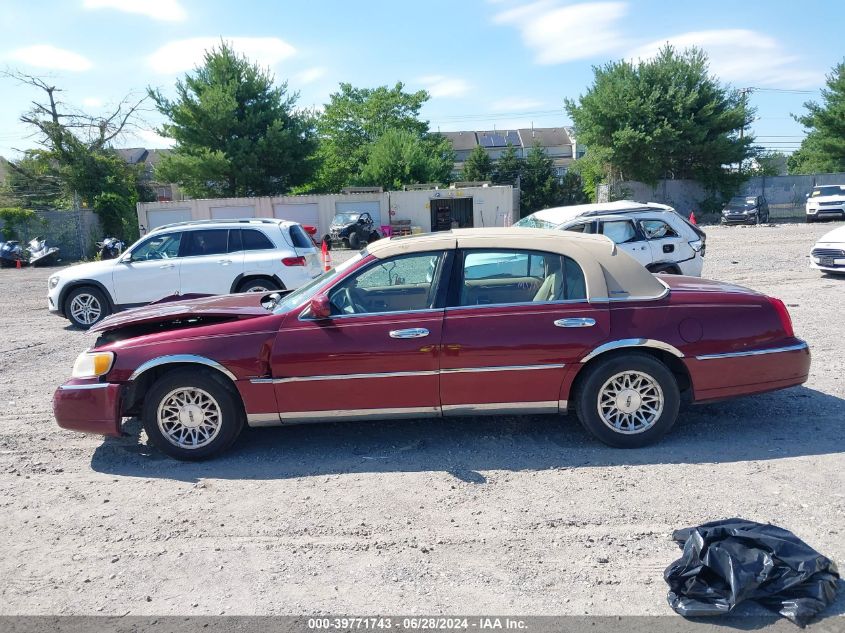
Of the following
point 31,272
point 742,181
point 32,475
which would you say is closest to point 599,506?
point 32,475

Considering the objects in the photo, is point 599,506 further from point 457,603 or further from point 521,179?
point 521,179

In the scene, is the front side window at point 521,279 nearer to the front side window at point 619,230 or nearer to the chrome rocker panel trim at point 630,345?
the chrome rocker panel trim at point 630,345

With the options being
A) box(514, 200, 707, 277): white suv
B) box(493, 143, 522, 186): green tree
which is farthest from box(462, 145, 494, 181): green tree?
box(514, 200, 707, 277): white suv

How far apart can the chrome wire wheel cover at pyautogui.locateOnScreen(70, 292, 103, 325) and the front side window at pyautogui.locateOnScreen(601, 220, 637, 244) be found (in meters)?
8.57

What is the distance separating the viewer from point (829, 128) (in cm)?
4319

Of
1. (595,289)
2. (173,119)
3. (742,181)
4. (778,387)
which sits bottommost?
(778,387)

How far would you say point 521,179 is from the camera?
2180 inches

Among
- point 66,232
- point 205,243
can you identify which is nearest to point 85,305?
point 205,243

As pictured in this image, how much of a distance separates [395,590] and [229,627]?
806 millimetres

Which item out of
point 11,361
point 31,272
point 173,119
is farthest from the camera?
point 173,119

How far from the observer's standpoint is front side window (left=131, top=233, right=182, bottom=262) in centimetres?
1095

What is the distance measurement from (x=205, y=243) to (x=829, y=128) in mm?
45172

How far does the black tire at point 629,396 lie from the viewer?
4.88m

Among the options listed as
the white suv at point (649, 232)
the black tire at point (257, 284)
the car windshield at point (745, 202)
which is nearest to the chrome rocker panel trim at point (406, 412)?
the black tire at point (257, 284)
